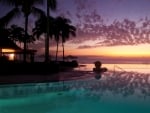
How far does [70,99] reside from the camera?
14.4 m

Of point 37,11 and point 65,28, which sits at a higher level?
point 65,28

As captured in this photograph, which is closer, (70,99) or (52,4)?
(70,99)

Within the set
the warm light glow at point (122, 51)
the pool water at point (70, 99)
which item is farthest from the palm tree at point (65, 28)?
the pool water at point (70, 99)

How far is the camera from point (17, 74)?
2427 centimetres

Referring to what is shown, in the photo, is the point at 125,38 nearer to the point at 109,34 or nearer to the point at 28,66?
the point at 109,34

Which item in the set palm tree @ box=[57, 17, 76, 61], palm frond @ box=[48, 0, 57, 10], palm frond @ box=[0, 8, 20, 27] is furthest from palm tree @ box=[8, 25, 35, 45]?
palm frond @ box=[48, 0, 57, 10]

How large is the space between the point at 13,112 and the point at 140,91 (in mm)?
8247

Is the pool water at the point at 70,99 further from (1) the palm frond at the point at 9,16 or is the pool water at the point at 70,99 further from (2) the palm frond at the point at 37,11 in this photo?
(1) the palm frond at the point at 9,16

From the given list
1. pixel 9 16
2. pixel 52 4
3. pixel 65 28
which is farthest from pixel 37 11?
pixel 65 28

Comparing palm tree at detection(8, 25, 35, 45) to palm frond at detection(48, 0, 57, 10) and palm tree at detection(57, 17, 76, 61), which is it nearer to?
palm tree at detection(57, 17, 76, 61)

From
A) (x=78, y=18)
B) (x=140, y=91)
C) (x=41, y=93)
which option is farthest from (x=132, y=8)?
(x=41, y=93)

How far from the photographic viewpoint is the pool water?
466 inches

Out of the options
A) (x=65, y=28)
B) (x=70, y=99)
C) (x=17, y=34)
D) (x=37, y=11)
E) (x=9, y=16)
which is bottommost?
(x=70, y=99)

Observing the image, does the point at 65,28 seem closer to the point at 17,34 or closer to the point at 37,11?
the point at 17,34
